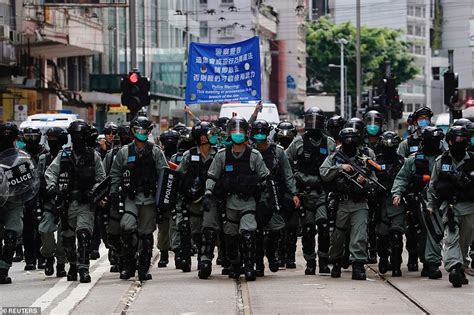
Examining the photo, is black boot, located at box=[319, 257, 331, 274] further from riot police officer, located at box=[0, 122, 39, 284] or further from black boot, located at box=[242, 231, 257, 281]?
riot police officer, located at box=[0, 122, 39, 284]

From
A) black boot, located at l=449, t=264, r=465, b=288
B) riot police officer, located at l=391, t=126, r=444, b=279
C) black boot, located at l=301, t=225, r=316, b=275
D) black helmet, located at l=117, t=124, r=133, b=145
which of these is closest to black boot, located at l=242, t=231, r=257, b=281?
black boot, located at l=301, t=225, r=316, b=275

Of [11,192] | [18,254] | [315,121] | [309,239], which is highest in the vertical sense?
[315,121]

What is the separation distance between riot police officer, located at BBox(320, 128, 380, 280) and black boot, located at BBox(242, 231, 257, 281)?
1126mm

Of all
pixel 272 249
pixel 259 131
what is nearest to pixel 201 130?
pixel 259 131

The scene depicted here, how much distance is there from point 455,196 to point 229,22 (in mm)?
58297

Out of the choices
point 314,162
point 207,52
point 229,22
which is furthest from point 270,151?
point 229,22

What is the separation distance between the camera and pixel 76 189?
49.4 feet

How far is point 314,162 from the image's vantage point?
1611 centimetres

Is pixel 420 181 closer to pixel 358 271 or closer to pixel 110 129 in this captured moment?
pixel 358 271

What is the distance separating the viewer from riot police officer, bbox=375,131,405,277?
15555mm

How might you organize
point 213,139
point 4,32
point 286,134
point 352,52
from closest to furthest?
point 213,139 < point 286,134 < point 4,32 < point 352,52

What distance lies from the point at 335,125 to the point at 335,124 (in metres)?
0.05

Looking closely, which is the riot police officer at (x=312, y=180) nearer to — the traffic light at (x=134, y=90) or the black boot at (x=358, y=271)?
the black boot at (x=358, y=271)

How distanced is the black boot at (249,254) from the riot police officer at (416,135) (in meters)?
2.87
